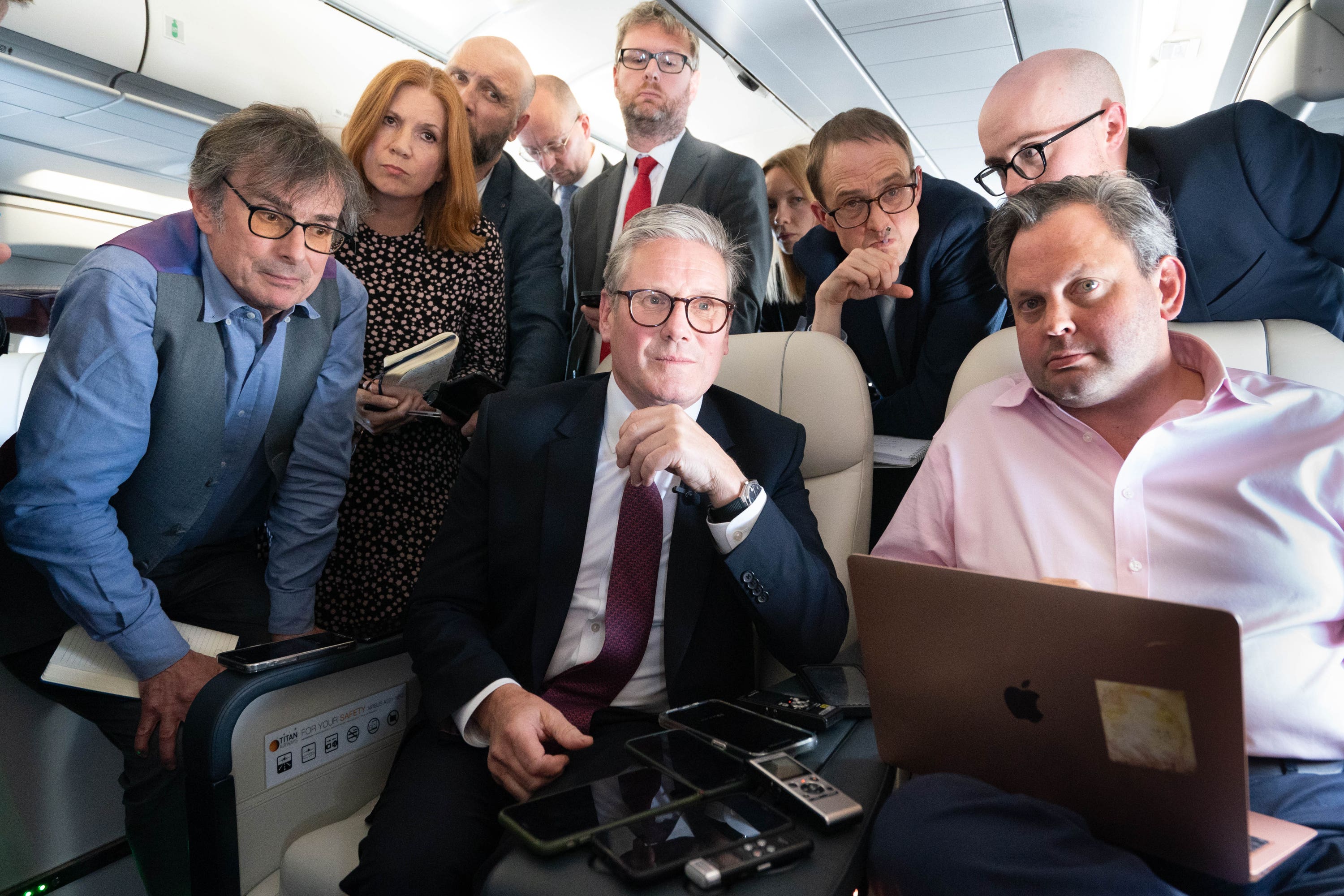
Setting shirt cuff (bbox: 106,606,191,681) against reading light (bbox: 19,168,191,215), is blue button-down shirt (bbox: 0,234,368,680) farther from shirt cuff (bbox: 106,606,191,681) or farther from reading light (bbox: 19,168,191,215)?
reading light (bbox: 19,168,191,215)

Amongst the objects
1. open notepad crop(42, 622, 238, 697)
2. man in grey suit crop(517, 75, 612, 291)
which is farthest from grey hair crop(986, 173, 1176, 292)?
man in grey suit crop(517, 75, 612, 291)

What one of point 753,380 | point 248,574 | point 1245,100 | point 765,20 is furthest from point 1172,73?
point 248,574

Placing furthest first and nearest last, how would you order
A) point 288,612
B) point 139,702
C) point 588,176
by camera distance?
1. point 588,176
2. point 288,612
3. point 139,702

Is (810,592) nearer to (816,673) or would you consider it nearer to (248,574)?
(816,673)

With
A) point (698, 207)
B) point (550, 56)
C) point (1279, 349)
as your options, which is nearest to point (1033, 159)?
point (1279, 349)

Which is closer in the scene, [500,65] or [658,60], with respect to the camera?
[500,65]

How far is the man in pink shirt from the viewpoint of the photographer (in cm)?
97

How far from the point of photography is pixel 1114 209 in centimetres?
156

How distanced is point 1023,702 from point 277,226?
1646mm

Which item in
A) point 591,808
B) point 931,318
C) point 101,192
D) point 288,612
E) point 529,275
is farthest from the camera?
point 101,192

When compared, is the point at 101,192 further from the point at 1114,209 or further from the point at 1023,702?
the point at 1023,702

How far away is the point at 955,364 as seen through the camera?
2125 mm

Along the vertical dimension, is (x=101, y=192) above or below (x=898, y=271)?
below

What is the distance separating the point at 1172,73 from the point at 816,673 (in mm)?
6386
